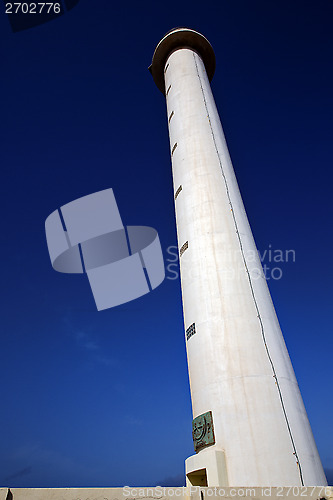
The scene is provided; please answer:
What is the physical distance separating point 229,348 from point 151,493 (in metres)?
5.29

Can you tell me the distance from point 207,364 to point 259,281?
3.88 m

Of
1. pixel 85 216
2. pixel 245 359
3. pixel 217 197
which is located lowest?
pixel 245 359

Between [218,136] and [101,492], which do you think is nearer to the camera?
[101,492]

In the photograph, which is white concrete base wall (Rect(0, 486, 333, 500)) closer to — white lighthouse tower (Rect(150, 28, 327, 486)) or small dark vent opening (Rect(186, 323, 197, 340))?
white lighthouse tower (Rect(150, 28, 327, 486))

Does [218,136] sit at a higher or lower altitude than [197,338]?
higher

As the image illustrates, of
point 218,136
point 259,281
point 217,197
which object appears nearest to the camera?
point 259,281

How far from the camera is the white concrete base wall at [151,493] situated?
689 cm

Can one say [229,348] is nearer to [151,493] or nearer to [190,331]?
[190,331]

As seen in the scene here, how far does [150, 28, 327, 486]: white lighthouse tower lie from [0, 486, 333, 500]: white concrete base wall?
7.51 feet

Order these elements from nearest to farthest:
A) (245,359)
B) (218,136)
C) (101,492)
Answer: (101,492) < (245,359) < (218,136)

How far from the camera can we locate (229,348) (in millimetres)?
11391

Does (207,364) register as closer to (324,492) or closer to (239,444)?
(239,444)

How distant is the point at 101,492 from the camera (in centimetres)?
696

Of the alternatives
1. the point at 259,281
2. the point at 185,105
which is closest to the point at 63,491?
the point at 259,281
